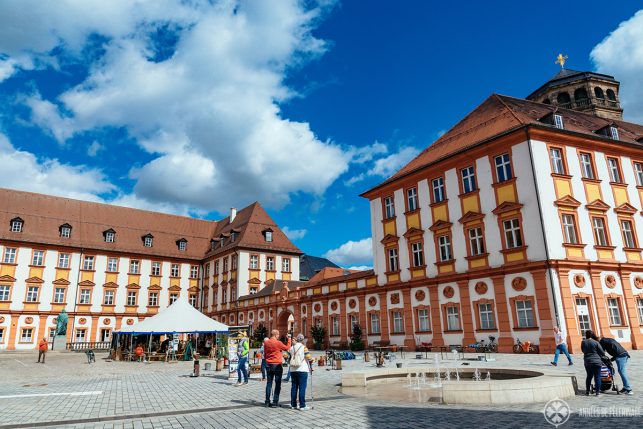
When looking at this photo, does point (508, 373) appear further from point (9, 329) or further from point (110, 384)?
point (9, 329)

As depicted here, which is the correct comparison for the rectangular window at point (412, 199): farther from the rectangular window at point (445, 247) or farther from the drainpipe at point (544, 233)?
the drainpipe at point (544, 233)

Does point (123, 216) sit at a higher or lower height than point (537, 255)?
higher

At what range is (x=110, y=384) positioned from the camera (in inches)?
626

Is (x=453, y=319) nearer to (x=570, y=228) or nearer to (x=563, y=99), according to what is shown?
(x=570, y=228)

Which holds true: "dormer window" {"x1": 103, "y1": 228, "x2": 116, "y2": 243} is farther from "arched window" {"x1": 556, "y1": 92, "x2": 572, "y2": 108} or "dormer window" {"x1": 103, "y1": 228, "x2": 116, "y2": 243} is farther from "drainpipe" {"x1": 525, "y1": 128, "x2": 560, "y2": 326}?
"arched window" {"x1": 556, "y1": 92, "x2": 572, "y2": 108}

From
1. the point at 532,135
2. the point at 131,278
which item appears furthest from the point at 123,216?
the point at 532,135

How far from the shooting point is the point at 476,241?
26188 mm

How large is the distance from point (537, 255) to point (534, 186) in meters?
3.71

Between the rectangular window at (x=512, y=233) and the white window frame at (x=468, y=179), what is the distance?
3.18 m

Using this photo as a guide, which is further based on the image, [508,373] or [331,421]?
[508,373]

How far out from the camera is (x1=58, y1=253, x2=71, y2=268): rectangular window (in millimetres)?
49875

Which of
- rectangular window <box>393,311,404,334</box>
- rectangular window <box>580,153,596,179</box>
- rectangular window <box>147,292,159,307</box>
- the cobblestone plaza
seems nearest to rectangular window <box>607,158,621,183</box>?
rectangular window <box>580,153,596,179</box>

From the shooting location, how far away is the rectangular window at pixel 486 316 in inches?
967

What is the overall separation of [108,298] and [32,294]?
761 centimetres
